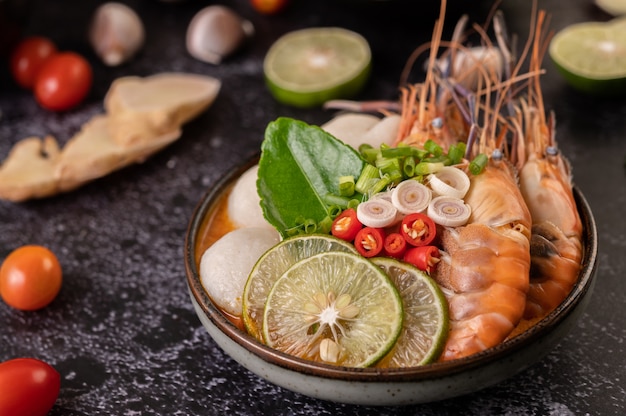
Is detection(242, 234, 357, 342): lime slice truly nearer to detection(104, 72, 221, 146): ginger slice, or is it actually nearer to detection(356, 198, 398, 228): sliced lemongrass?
detection(356, 198, 398, 228): sliced lemongrass

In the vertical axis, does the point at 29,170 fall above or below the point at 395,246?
below

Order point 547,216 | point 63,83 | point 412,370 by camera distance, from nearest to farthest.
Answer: point 412,370
point 547,216
point 63,83

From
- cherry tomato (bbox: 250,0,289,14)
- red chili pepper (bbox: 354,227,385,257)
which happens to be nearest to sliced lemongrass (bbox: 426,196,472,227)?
red chili pepper (bbox: 354,227,385,257)

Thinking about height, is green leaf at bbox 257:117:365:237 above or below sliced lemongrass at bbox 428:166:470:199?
below

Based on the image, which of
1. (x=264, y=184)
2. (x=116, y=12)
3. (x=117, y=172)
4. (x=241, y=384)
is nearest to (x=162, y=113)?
(x=117, y=172)

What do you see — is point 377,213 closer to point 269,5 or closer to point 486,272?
point 486,272

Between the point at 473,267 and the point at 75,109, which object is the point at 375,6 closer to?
the point at 75,109

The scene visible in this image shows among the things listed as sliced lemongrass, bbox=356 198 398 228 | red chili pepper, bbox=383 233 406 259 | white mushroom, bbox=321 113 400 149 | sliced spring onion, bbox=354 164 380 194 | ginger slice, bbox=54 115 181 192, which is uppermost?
sliced lemongrass, bbox=356 198 398 228

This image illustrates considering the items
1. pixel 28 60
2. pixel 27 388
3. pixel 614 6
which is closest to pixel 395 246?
pixel 27 388
